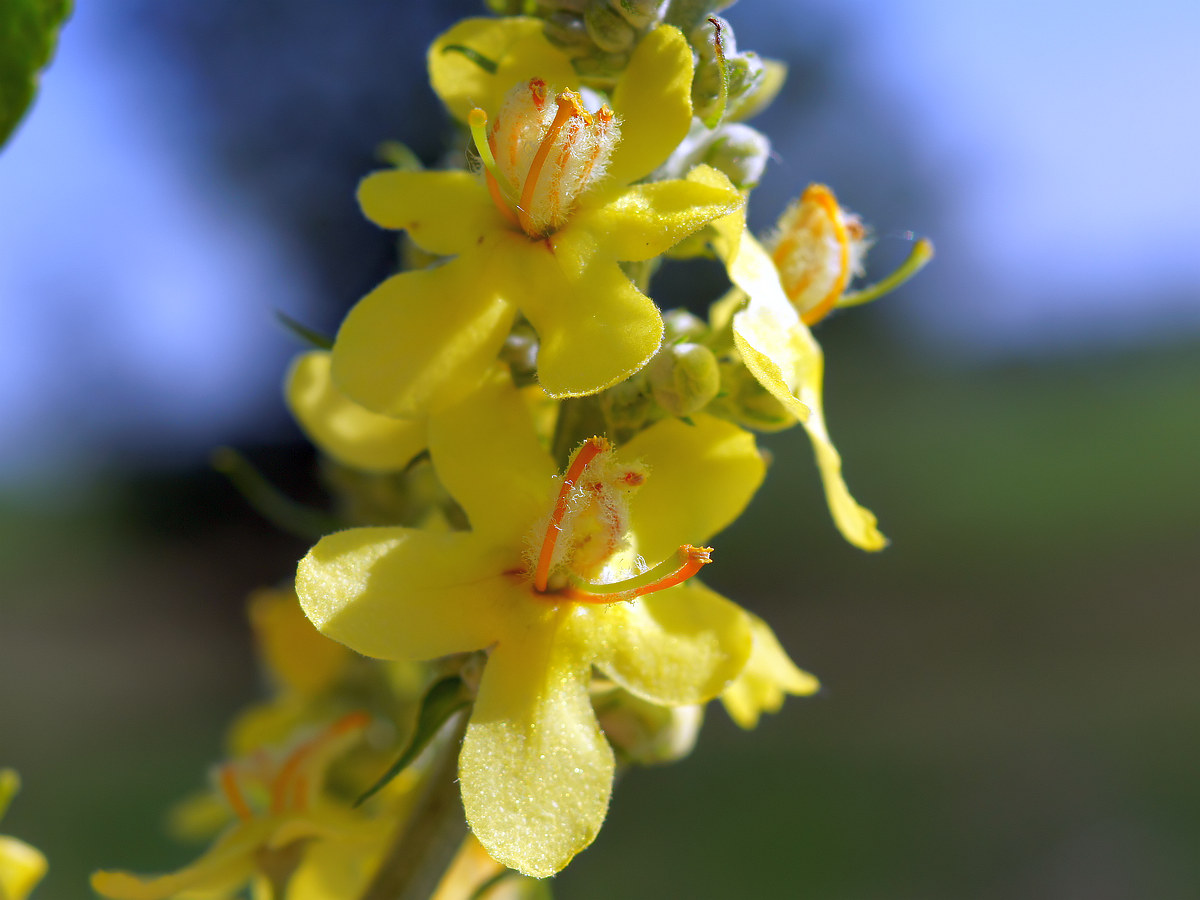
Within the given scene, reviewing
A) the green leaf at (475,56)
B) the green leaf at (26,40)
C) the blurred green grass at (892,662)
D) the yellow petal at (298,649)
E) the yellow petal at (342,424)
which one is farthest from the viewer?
the blurred green grass at (892,662)

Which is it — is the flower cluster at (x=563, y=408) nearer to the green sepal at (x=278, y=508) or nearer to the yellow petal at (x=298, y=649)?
the green sepal at (x=278, y=508)

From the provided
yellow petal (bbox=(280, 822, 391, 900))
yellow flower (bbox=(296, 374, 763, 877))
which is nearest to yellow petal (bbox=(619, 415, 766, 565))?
yellow flower (bbox=(296, 374, 763, 877))

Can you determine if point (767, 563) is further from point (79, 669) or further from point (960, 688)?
point (79, 669)

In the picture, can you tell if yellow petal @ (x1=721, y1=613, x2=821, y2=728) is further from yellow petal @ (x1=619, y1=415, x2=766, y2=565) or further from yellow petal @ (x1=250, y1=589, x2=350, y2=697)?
yellow petal @ (x1=250, y1=589, x2=350, y2=697)

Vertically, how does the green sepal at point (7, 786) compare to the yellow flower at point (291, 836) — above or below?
above

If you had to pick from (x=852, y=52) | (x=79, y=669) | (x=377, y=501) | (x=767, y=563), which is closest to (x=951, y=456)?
(x=767, y=563)

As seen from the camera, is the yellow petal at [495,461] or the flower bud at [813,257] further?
the flower bud at [813,257]

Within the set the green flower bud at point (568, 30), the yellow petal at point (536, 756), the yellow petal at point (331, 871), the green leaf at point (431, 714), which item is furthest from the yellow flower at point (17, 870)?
the green flower bud at point (568, 30)
